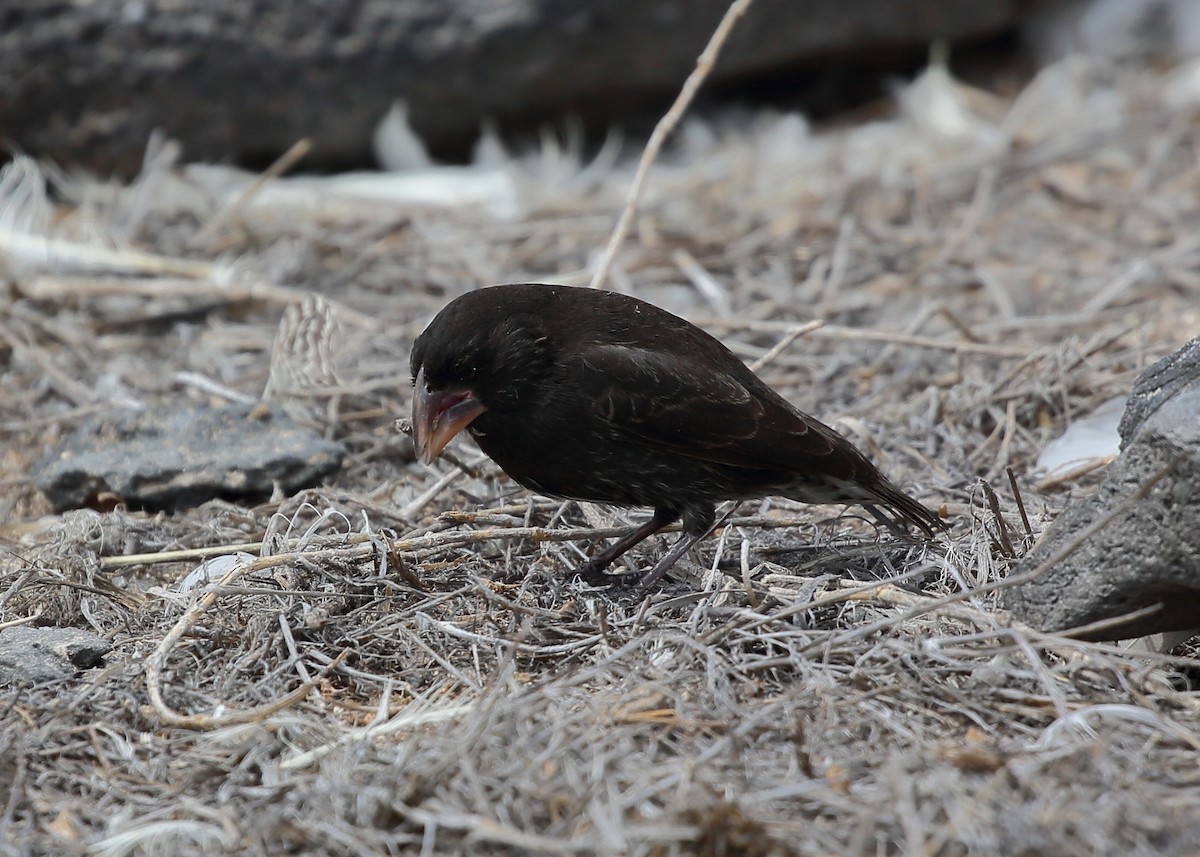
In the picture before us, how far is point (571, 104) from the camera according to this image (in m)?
7.48

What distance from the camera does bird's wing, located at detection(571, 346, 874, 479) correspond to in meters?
3.32

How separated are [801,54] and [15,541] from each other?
5.49 metres

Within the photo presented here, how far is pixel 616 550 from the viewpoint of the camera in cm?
353

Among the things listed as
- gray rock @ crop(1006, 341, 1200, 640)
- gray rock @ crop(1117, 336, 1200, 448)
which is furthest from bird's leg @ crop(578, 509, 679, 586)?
gray rock @ crop(1117, 336, 1200, 448)

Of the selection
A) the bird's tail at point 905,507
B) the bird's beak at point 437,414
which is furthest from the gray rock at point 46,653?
the bird's tail at point 905,507

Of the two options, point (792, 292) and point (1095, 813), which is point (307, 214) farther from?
point (1095, 813)

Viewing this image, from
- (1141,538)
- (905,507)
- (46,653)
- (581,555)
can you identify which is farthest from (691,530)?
(46,653)

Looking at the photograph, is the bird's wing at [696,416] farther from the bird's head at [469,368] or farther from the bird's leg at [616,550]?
the bird's leg at [616,550]

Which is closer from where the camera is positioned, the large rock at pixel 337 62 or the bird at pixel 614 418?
the bird at pixel 614 418

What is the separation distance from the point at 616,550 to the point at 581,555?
133 millimetres

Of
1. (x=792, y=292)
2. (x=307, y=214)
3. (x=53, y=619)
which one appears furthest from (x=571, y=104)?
(x=53, y=619)

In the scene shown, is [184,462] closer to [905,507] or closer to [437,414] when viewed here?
[437,414]

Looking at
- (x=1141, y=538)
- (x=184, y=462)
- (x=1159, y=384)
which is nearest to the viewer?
(x=1141, y=538)

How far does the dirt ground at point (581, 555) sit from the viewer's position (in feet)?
7.50
